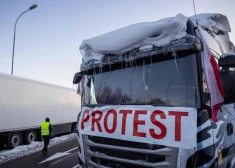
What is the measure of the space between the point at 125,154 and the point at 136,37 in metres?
1.80

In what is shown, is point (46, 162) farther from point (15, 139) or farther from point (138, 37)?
point (138, 37)

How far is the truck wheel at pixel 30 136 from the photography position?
11.4 metres

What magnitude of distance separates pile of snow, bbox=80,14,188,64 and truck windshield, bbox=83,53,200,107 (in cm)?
30

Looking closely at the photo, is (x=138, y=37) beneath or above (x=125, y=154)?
above

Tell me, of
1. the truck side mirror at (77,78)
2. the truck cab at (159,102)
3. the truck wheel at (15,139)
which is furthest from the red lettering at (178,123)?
the truck wheel at (15,139)

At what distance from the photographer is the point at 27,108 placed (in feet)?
36.8

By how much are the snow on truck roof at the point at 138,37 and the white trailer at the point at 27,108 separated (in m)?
7.66

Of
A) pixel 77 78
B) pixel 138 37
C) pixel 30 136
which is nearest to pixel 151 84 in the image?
pixel 138 37

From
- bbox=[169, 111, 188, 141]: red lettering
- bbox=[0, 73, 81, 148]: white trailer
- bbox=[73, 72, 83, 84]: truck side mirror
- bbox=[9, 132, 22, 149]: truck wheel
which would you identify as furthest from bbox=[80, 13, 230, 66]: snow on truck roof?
bbox=[9, 132, 22, 149]: truck wheel

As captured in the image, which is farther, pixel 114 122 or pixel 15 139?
pixel 15 139

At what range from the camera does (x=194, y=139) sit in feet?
8.21

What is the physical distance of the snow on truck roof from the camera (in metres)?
3.02

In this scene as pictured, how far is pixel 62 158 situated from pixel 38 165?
1.00 m

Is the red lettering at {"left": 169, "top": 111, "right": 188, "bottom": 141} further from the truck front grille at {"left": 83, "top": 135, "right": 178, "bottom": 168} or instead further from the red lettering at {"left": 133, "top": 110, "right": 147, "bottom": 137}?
the red lettering at {"left": 133, "top": 110, "right": 147, "bottom": 137}
